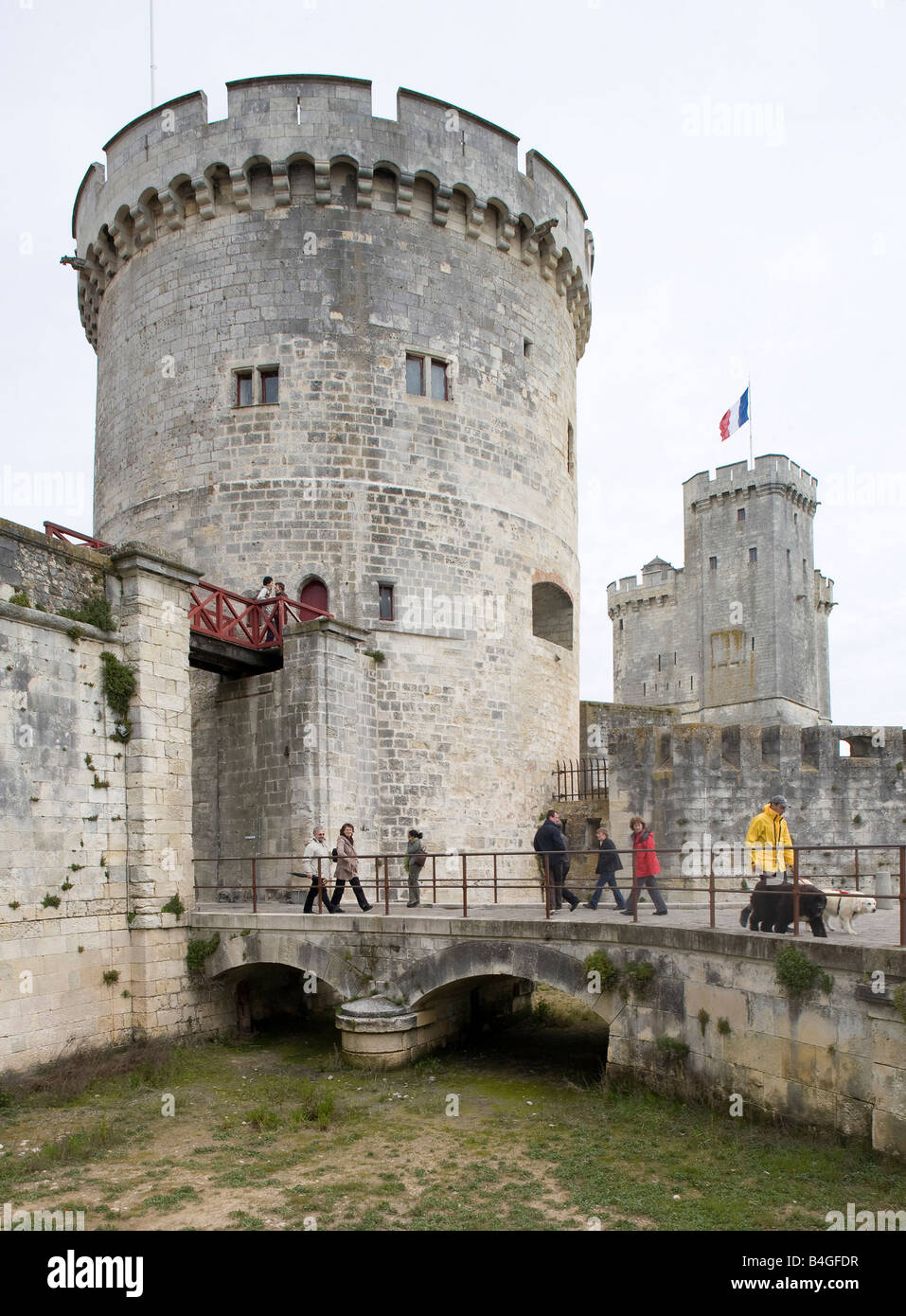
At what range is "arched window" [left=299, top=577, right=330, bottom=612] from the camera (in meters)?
17.8

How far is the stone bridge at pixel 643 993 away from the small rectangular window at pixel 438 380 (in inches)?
393

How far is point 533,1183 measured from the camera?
8.04m

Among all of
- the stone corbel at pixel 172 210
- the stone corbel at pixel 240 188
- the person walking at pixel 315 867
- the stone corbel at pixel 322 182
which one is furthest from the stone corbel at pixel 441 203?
the person walking at pixel 315 867

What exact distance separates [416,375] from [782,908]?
12.8 metres

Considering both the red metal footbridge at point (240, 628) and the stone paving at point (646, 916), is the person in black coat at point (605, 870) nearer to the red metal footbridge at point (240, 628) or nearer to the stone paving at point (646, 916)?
the stone paving at point (646, 916)

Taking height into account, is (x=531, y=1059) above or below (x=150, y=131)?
below

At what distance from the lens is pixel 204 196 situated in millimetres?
18312

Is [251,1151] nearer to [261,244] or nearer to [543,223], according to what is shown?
[261,244]

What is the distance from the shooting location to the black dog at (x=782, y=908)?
28.8 ft

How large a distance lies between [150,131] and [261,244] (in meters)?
3.51

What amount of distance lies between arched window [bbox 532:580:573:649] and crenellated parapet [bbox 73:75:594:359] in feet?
22.8

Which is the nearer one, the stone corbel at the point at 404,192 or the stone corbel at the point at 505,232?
the stone corbel at the point at 404,192

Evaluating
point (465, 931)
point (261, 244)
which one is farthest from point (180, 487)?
point (465, 931)
